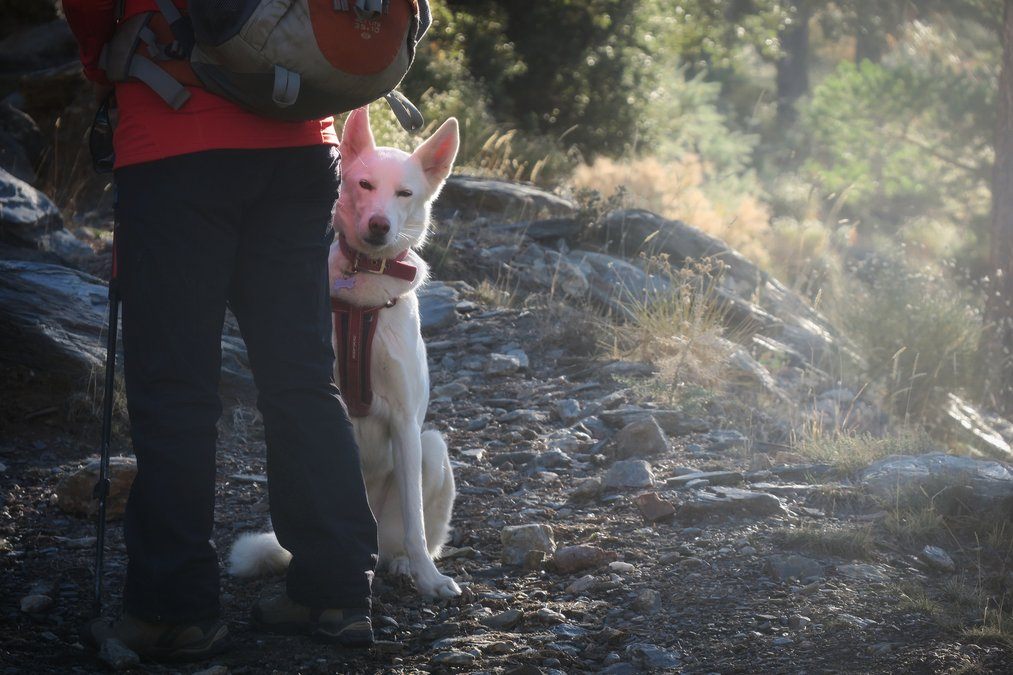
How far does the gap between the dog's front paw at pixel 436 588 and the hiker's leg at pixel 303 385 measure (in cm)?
50

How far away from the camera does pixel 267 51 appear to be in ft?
8.03

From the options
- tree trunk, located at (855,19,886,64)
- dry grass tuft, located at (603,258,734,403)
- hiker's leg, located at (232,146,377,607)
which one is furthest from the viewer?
tree trunk, located at (855,19,886,64)

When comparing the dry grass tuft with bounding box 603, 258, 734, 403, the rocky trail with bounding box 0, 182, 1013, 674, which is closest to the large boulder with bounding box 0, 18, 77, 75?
the rocky trail with bounding box 0, 182, 1013, 674

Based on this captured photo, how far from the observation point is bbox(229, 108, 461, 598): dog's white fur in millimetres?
3365

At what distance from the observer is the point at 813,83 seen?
36.1m

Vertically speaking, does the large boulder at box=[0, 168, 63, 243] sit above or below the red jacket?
below

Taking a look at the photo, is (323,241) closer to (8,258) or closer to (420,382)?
(420,382)

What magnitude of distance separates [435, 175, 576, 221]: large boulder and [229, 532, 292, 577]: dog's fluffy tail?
5756mm

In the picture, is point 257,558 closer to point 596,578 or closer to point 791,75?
point 596,578

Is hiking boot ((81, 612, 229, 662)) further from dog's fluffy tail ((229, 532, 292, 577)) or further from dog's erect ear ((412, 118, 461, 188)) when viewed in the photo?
dog's erect ear ((412, 118, 461, 188))

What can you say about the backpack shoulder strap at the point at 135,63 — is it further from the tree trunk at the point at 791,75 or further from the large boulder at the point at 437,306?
the tree trunk at the point at 791,75

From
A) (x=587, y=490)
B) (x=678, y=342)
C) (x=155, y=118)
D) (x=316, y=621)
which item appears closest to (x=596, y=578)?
(x=587, y=490)

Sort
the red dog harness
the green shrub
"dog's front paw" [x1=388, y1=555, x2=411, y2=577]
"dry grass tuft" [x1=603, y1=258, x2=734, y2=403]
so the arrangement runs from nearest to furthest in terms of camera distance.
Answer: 1. the red dog harness
2. "dog's front paw" [x1=388, y1=555, x2=411, y2=577]
3. "dry grass tuft" [x1=603, y1=258, x2=734, y2=403]
4. the green shrub

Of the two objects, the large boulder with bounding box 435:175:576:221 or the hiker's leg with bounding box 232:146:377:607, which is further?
the large boulder with bounding box 435:175:576:221
